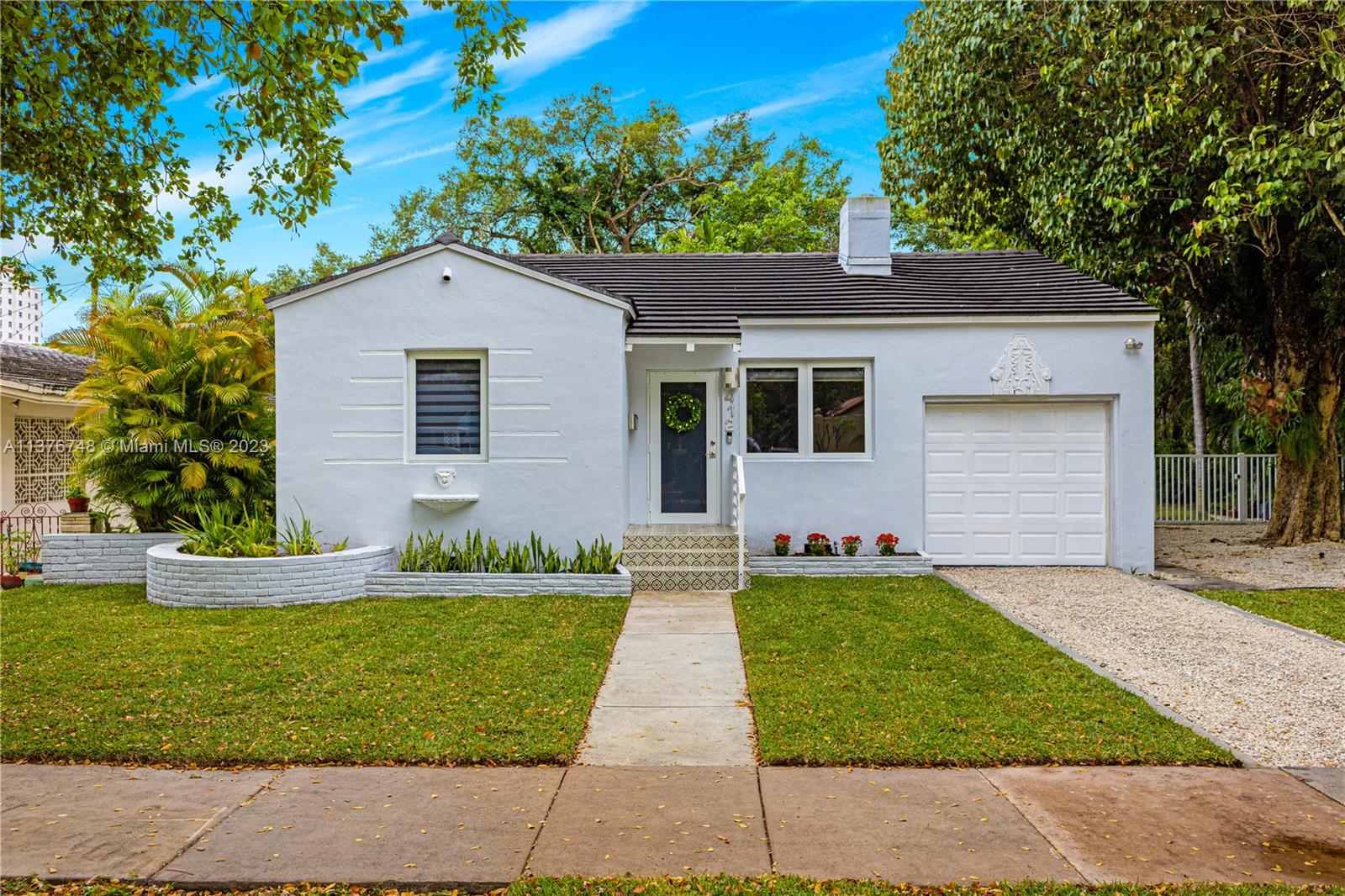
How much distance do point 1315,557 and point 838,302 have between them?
8.45 meters

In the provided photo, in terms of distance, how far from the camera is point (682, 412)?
1230 centimetres

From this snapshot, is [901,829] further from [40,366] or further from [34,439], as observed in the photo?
[40,366]

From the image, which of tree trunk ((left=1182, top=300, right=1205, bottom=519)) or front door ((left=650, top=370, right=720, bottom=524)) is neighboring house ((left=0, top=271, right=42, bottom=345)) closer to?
front door ((left=650, top=370, right=720, bottom=524))

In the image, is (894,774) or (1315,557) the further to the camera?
(1315,557)

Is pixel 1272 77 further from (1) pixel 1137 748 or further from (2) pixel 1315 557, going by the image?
(1) pixel 1137 748

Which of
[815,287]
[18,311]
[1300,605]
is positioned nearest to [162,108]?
[18,311]

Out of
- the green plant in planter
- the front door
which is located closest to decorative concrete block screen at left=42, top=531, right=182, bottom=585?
the green plant in planter

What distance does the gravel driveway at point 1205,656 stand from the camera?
545cm

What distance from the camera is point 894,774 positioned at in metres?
4.68

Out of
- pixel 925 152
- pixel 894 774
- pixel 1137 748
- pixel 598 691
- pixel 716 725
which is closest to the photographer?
pixel 894 774

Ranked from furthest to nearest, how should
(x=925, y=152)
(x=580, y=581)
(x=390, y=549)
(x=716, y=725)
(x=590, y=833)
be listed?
(x=925, y=152) → (x=390, y=549) → (x=580, y=581) → (x=716, y=725) → (x=590, y=833)

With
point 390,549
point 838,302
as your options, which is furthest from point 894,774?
point 838,302

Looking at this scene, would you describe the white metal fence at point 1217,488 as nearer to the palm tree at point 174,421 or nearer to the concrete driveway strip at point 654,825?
the concrete driveway strip at point 654,825

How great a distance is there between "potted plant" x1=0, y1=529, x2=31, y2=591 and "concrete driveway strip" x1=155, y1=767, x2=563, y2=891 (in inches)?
352
